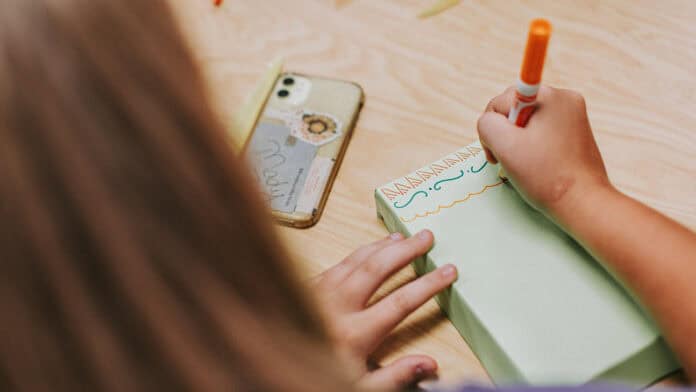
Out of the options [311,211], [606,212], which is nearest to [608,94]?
[606,212]

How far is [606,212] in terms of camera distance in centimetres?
45

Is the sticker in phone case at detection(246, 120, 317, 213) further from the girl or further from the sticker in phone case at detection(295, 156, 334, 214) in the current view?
the girl

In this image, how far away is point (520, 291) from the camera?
1.41ft

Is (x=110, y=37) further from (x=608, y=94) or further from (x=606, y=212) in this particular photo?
(x=608, y=94)

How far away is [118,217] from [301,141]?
0.35 m

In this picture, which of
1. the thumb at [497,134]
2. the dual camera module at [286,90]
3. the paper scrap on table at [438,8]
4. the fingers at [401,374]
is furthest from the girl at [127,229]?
the paper scrap on table at [438,8]

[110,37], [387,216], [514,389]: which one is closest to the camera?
[110,37]

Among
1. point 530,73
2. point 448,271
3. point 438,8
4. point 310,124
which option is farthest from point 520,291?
point 438,8

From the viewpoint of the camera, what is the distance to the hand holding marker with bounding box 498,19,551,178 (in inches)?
→ 16.0

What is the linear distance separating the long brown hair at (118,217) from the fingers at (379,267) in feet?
0.67

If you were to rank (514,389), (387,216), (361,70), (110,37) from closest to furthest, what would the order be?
1. (110,37)
2. (514,389)
3. (387,216)
4. (361,70)

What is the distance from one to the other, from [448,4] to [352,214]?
29 cm

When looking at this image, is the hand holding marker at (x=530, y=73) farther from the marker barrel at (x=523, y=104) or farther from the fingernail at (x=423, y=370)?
the fingernail at (x=423, y=370)

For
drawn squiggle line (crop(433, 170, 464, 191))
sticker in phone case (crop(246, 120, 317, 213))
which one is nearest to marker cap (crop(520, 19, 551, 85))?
drawn squiggle line (crop(433, 170, 464, 191))
